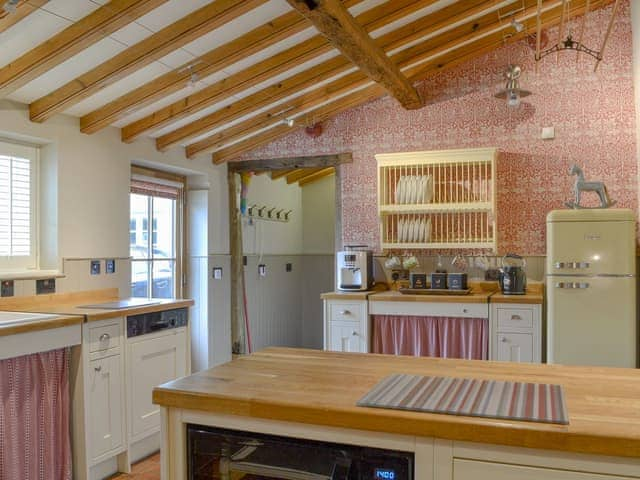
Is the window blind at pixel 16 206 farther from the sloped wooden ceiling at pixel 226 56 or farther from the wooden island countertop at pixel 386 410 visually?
the wooden island countertop at pixel 386 410

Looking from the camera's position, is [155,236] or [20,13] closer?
[20,13]

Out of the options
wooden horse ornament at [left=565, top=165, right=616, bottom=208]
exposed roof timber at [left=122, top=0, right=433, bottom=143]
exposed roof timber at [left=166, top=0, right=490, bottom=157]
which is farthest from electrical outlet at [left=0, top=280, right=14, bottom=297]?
wooden horse ornament at [left=565, top=165, right=616, bottom=208]

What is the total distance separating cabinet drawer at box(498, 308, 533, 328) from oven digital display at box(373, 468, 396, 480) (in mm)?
3104

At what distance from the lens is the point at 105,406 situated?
3.03 meters

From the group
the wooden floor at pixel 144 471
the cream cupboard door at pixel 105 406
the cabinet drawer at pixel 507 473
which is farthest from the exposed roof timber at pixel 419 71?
the cabinet drawer at pixel 507 473

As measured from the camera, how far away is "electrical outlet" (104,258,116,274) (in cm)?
396

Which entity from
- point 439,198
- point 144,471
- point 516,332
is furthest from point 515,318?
point 144,471

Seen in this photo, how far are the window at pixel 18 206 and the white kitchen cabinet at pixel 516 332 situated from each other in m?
3.19

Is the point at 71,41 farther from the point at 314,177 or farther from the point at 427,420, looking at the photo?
the point at 314,177

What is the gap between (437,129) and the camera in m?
5.05

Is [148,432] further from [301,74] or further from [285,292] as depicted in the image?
[285,292]

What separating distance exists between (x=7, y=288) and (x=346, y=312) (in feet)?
7.89

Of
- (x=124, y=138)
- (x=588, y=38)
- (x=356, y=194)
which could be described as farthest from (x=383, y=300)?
(x=588, y=38)

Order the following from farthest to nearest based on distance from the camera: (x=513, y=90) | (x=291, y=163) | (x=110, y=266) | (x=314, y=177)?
(x=314, y=177) → (x=291, y=163) → (x=513, y=90) → (x=110, y=266)
